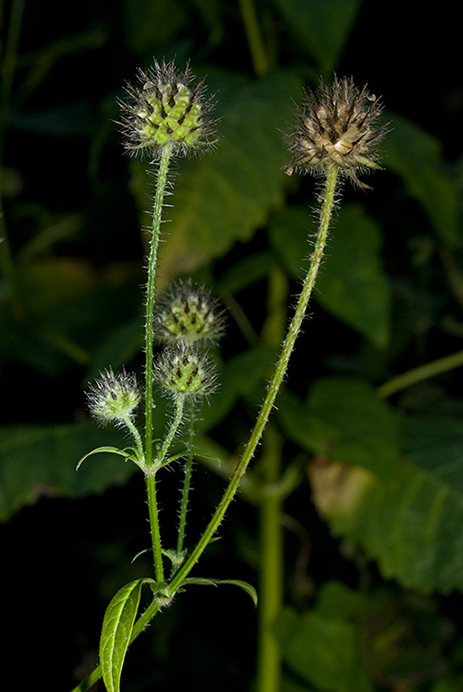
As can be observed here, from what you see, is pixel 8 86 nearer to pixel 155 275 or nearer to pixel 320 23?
pixel 320 23

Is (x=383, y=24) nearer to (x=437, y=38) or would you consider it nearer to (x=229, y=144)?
(x=437, y=38)

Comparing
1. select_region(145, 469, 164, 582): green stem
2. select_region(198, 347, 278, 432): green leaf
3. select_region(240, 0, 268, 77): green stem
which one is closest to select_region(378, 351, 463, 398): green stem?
select_region(198, 347, 278, 432): green leaf

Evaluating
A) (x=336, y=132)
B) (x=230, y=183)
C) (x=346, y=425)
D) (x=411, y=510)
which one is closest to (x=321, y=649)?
Answer: (x=411, y=510)

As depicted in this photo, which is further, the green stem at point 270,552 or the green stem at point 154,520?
the green stem at point 270,552

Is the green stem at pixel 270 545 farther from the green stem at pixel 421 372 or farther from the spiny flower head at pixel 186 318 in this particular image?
the spiny flower head at pixel 186 318

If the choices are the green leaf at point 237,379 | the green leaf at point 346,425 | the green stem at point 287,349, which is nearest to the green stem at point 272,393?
the green stem at point 287,349

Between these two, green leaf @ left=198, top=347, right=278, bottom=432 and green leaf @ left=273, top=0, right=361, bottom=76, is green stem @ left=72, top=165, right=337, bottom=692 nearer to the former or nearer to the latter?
green leaf @ left=198, top=347, right=278, bottom=432
